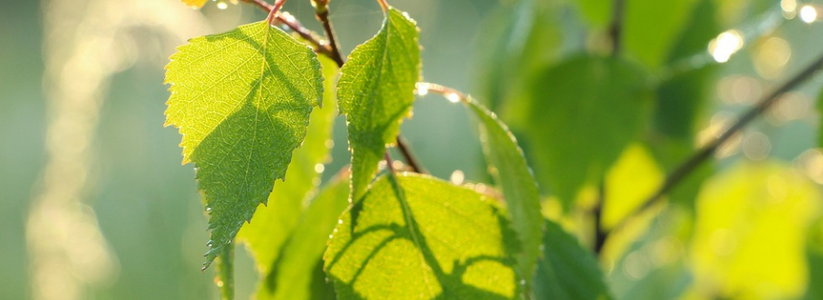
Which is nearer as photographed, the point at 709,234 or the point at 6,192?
the point at 709,234

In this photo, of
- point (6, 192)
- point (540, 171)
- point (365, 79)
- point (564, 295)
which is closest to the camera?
point (365, 79)

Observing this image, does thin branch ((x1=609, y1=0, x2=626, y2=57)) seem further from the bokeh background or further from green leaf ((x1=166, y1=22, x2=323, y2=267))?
green leaf ((x1=166, y1=22, x2=323, y2=267))

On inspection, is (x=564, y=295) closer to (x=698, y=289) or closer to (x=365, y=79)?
(x=365, y=79)

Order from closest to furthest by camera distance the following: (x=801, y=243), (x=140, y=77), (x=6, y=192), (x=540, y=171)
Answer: (x=540, y=171)
(x=801, y=243)
(x=140, y=77)
(x=6, y=192)

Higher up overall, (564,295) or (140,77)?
(140,77)

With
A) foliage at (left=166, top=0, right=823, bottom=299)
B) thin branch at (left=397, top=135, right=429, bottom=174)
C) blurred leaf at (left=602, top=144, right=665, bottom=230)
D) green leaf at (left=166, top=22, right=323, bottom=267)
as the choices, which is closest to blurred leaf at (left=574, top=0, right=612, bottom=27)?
foliage at (left=166, top=0, right=823, bottom=299)

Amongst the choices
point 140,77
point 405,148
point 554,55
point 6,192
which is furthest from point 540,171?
point 6,192

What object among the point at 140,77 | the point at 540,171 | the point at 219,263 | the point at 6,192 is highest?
the point at 6,192

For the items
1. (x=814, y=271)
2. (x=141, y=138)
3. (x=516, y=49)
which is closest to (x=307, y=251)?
(x=516, y=49)
